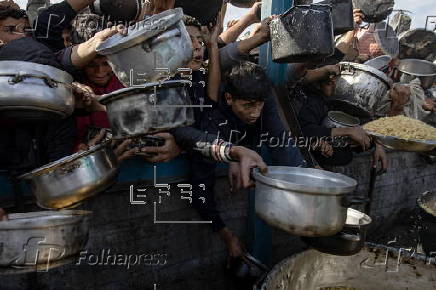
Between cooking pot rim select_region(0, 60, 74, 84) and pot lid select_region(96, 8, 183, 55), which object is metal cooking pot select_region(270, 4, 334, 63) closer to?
pot lid select_region(96, 8, 183, 55)

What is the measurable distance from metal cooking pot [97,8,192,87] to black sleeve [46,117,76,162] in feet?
2.06

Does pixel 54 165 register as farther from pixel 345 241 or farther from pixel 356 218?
pixel 356 218

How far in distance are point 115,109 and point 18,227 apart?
2.69 feet

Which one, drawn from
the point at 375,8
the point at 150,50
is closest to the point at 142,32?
the point at 150,50

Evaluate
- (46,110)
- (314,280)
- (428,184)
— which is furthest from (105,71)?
(428,184)

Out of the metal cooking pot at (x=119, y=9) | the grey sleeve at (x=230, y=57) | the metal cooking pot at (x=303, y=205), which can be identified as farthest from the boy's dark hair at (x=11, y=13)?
the metal cooking pot at (x=303, y=205)

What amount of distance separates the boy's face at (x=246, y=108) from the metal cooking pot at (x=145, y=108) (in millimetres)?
918

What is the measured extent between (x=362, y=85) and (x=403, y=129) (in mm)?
785

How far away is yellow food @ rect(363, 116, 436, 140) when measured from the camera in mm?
3340

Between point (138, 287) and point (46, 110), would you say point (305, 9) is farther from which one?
point (138, 287)

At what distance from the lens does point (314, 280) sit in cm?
331

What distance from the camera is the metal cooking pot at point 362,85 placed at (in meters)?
4.02

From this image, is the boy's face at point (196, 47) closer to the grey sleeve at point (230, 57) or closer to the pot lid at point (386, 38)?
the grey sleeve at point (230, 57)

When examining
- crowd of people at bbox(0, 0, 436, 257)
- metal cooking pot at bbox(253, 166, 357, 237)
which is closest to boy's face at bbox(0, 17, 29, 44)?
crowd of people at bbox(0, 0, 436, 257)
